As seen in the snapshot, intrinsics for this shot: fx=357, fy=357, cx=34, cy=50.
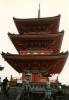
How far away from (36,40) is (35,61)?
4079 mm

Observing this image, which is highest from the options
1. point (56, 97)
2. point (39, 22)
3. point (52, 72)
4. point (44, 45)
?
point (39, 22)

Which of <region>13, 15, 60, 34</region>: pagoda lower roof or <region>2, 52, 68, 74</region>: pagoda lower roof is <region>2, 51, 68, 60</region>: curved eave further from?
<region>13, 15, 60, 34</region>: pagoda lower roof

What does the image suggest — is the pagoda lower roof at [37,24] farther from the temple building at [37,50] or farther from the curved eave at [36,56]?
the curved eave at [36,56]

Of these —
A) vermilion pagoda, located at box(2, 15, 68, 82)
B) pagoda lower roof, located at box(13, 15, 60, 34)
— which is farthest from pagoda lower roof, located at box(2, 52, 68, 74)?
pagoda lower roof, located at box(13, 15, 60, 34)

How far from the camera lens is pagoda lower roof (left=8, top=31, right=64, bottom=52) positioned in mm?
56781

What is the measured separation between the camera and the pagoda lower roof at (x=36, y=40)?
186ft

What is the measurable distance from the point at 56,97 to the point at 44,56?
1441cm

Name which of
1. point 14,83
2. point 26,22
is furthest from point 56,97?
point 26,22

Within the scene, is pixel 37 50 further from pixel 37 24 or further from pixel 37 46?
pixel 37 24

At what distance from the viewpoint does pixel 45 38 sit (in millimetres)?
57000

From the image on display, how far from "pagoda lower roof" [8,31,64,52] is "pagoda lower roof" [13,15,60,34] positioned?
1510 millimetres

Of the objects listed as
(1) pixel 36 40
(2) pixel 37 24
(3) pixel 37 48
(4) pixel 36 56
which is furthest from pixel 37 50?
(2) pixel 37 24

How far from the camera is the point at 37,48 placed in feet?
191

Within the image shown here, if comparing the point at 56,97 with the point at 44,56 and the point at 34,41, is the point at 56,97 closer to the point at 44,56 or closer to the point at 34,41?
the point at 44,56
